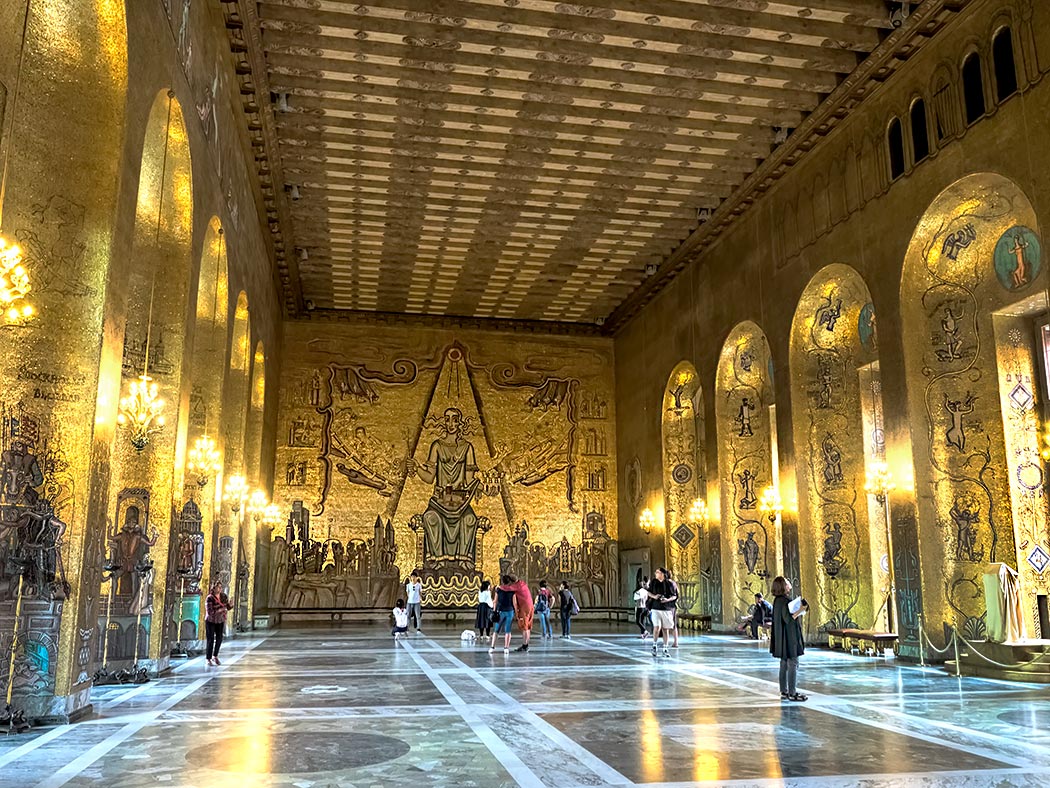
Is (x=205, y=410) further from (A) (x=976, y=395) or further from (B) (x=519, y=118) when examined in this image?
(A) (x=976, y=395)

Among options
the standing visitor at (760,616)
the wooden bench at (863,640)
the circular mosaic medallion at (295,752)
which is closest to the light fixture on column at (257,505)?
the standing visitor at (760,616)

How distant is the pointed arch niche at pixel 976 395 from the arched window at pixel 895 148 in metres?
1.14

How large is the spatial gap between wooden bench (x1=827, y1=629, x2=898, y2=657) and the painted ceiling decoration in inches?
321

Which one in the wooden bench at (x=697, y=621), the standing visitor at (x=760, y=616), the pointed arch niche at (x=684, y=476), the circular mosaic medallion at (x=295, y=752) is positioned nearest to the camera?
the circular mosaic medallion at (x=295, y=752)

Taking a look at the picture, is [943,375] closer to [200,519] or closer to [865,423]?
[865,423]

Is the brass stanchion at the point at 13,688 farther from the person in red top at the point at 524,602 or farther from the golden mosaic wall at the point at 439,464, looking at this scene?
the golden mosaic wall at the point at 439,464

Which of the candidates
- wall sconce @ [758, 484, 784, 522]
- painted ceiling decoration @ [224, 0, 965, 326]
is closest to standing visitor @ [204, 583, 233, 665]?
painted ceiling decoration @ [224, 0, 965, 326]

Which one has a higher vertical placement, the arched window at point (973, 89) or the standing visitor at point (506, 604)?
the arched window at point (973, 89)

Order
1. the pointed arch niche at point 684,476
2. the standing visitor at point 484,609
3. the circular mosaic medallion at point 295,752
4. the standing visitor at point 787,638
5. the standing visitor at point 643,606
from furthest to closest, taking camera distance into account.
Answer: the pointed arch niche at point 684,476, the standing visitor at point 643,606, the standing visitor at point 484,609, the standing visitor at point 787,638, the circular mosaic medallion at point 295,752

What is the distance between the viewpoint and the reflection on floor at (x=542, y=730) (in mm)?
4887

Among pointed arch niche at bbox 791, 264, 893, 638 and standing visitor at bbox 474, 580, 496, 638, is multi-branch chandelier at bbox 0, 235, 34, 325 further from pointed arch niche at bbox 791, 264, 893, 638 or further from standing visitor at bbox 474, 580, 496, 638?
pointed arch niche at bbox 791, 264, 893, 638

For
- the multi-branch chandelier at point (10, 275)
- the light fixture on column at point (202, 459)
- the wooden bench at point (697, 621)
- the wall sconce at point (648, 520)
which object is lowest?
the wooden bench at point (697, 621)

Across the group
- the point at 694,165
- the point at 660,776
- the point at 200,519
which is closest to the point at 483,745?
the point at 660,776

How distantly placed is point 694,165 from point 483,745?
485 inches
